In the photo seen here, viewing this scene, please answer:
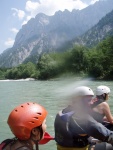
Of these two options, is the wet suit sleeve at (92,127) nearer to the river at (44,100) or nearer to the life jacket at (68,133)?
the life jacket at (68,133)

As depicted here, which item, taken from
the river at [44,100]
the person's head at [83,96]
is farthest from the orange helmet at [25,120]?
the river at [44,100]

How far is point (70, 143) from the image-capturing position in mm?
3814

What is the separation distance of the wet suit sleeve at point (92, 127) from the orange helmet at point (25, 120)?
1356 mm

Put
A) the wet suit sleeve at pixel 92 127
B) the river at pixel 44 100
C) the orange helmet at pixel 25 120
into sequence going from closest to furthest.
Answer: the orange helmet at pixel 25 120 < the wet suit sleeve at pixel 92 127 < the river at pixel 44 100

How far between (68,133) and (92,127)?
1.15ft

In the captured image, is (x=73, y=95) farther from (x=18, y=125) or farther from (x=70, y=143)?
(x=18, y=125)

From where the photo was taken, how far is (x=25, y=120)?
231 cm

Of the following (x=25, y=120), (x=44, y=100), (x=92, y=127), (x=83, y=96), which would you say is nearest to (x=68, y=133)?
(x=92, y=127)

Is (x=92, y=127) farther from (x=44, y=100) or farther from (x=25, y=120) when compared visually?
(x=44, y=100)

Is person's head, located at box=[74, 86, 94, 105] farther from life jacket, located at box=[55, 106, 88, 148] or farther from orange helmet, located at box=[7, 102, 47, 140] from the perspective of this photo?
orange helmet, located at box=[7, 102, 47, 140]

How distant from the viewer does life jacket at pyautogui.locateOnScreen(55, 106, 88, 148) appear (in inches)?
147

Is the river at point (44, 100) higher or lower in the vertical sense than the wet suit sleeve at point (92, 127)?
lower

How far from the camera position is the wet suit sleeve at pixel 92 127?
357cm

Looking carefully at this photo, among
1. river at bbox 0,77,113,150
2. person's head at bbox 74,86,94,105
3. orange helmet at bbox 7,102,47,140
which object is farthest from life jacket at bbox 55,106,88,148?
orange helmet at bbox 7,102,47,140
